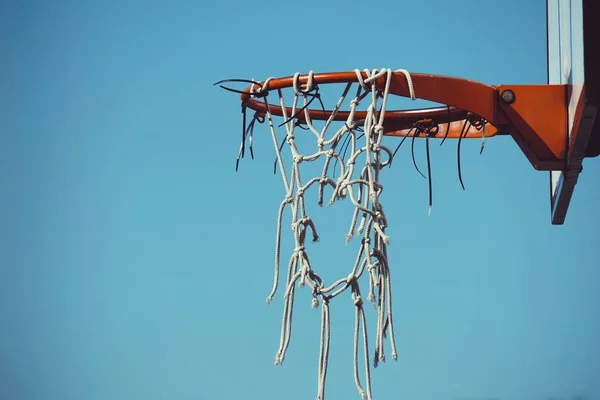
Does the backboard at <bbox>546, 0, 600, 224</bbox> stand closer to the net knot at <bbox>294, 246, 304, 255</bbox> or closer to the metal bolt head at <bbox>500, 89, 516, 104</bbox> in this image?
the metal bolt head at <bbox>500, 89, 516, 104</bbox>

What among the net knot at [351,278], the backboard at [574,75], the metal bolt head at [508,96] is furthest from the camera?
the metal bolt head at [508,96]

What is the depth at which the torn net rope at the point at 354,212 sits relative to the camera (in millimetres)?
3416

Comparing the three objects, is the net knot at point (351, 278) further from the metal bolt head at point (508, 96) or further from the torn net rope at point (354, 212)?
the metal bolt head at point (508, 96)

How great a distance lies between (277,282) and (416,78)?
33.6 inches

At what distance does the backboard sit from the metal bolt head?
20 centimetres

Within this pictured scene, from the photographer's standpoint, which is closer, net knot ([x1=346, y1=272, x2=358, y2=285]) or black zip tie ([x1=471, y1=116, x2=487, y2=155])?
net knot ([x1=346, y1=272, x2=358, y2=285])

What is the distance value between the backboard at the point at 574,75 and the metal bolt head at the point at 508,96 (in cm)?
20

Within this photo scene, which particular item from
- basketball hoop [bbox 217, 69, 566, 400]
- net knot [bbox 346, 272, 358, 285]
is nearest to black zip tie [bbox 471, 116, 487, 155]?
basketball hoop [bbox 217, 69, 566, 400]

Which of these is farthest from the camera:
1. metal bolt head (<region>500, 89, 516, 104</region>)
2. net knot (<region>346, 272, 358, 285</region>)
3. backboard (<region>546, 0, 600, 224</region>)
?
metal bolt head (<region>500, 89, 516, 104</region>)

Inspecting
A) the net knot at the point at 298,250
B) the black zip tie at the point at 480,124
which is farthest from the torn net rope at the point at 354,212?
the black zip tie at the point at 480,124

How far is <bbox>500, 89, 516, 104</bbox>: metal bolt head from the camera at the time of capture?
3.77m

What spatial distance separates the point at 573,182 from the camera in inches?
152

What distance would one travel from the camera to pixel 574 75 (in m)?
3.55

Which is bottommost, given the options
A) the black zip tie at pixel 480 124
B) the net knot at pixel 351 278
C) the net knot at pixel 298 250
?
the net knot at pixel 351 278
